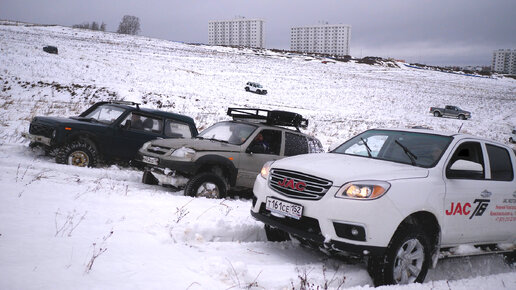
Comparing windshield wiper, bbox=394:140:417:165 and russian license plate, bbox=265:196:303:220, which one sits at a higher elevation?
windshield wiper, bbox=394:140:417:165

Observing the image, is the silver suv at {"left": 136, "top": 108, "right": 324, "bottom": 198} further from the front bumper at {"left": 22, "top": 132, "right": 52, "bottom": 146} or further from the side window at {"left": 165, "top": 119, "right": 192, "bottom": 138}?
the front bumper at {"left": 22, "top": 132, "right": 52, "bottom": 146}

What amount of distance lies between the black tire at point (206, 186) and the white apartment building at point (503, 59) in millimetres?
192267

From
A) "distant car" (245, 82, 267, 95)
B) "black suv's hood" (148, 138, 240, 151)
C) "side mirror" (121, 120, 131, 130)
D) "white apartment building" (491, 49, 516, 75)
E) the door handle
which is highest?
"white apartment building" (491, 49, 516, 75)

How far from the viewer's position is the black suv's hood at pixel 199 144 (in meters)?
6.76

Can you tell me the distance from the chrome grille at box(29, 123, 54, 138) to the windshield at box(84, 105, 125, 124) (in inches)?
41.9

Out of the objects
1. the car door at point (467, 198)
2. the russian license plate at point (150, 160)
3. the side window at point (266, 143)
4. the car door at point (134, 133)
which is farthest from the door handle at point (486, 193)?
the car door at point (134, 133)

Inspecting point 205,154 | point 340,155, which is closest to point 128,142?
point 205,154

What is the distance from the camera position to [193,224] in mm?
4941

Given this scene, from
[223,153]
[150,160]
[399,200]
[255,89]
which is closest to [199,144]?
[223,153]

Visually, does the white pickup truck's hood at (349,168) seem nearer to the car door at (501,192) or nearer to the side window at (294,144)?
the car door at (501,192)

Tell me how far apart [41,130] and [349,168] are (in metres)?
7.14

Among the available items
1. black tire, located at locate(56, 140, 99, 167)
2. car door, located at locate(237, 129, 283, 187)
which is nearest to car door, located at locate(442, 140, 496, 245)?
car door, located at locate(237, 129, 283, 187)

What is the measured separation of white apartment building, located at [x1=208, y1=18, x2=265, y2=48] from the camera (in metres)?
162

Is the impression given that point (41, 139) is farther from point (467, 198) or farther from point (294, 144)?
point (467, 198)
